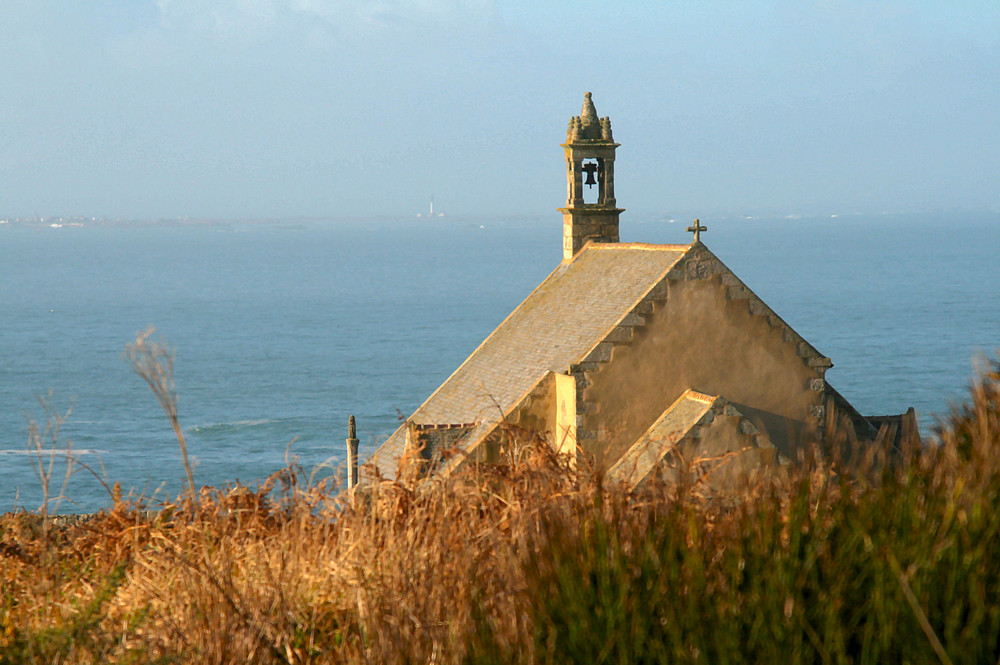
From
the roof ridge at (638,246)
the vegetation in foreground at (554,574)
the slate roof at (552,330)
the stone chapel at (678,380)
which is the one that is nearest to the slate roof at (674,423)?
the stone chapel at (678,380)

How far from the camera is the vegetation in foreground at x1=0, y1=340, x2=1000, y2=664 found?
6.09 m

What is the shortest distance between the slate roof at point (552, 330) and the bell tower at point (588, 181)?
126 centimetres

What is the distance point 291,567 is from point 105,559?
2107mm

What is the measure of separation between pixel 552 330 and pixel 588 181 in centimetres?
769

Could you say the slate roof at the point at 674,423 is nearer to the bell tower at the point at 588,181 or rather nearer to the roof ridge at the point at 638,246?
the roof ridge at the point at 638,246

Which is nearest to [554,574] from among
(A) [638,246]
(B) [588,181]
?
(A) [638,246]

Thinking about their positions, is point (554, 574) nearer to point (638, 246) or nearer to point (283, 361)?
point (638, 246)

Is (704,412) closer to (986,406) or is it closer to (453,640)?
(986,406)

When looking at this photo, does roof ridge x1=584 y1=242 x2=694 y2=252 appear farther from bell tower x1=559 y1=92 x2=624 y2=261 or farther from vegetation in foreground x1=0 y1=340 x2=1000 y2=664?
vegetation in foreground x1=0 y1=340 x2=1000 y2=664

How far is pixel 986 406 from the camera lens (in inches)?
340

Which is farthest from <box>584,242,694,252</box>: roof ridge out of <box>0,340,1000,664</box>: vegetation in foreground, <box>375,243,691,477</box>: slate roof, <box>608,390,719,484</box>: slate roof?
<box>0,340,1000,664</box>: vegetation in foreground

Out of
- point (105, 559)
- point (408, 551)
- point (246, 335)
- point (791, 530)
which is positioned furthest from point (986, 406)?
point (246, 335)

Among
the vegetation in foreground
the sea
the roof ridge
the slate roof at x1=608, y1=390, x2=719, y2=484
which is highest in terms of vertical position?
the roof ridge

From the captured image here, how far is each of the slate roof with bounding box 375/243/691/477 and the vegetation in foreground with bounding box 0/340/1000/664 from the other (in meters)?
12.1
